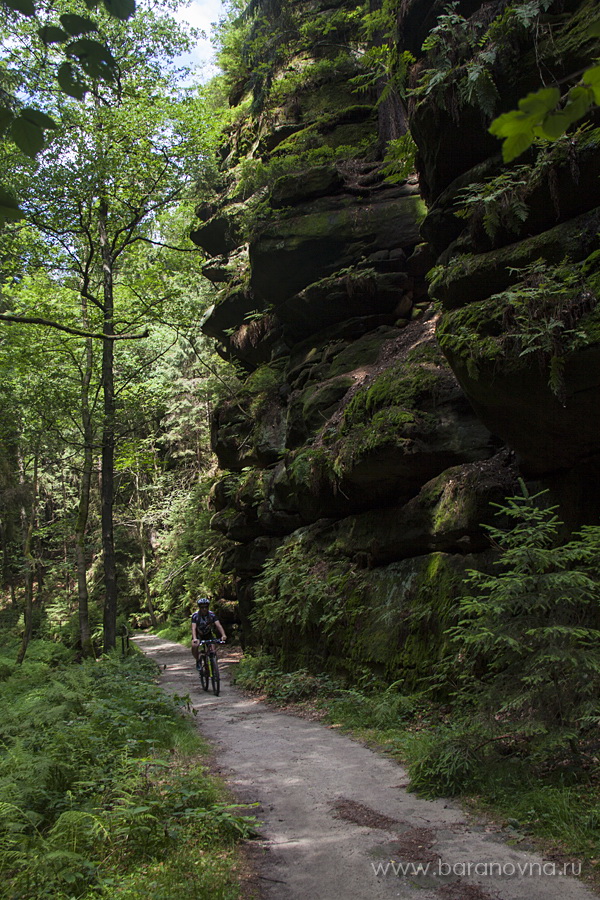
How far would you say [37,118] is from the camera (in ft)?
6.83

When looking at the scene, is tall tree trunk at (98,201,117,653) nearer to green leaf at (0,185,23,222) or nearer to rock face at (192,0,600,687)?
rock face at (192,0,600,687)

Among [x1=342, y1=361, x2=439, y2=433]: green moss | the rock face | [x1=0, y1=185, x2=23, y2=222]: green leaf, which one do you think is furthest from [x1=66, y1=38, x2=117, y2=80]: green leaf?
[x1=342, y1=361, x2=439, y2=433]: green moss

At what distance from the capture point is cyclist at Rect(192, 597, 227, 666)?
36.7ft

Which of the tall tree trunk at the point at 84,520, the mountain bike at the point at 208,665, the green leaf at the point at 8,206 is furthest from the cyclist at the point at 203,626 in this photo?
the green leaf at the point at 8,206

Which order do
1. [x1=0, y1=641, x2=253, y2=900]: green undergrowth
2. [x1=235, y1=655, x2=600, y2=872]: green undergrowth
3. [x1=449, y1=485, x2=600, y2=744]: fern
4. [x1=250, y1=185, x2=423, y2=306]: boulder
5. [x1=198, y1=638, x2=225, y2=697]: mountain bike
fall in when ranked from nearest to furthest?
[x1=0, y1=641, x2=253, y2=900]: green undergrowth → [x1=235, y1=655, x2=600, y2=872]: green undergrowth → [x1=449, y1=485, x2=600, y2=744]: fern → [x1=198, y1=638, x2=225, y2=697]: mountain bike → [x1=250, y1=185, x2=423, y2=306]: boulder

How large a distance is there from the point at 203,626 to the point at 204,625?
31mm

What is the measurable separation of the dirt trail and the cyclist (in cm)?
420

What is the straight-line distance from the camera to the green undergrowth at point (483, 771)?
156 inches

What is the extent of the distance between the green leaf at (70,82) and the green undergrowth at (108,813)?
3.98 metres

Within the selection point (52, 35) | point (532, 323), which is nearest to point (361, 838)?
point (52, 35)

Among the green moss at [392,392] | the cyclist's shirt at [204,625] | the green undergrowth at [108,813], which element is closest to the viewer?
the green undergrowth at [108,813]

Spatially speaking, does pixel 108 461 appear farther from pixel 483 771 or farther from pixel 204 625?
pixel 483 771

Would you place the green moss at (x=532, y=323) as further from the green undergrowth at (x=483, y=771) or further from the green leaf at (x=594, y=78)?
the green leaf at (x=594, y=78)

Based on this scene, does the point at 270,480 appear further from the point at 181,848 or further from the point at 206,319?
the point at 181,848
